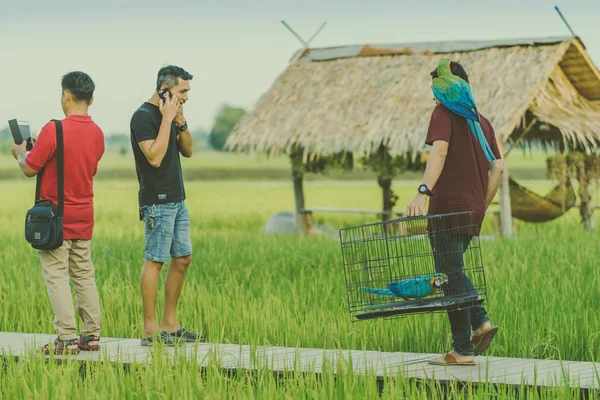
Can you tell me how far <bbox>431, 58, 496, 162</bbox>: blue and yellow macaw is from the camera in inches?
182

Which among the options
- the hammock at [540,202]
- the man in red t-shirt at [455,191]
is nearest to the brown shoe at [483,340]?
the man in red t-shirt at [455,191]

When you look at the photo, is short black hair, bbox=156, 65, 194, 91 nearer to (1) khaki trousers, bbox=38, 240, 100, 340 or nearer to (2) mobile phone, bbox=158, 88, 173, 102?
(2) mobile phone, bbox=158, 88, 173, 102

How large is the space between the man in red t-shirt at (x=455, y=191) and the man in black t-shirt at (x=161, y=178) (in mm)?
1433

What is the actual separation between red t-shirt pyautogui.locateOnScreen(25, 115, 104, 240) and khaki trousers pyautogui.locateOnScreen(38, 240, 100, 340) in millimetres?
103

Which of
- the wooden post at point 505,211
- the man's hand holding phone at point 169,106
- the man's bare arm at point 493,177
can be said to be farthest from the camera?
the wooden post at point 505,211

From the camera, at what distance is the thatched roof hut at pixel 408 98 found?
13.6m

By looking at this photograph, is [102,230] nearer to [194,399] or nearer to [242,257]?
[242,257]

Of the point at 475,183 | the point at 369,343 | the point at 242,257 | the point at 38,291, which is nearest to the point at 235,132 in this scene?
the point at 242,257

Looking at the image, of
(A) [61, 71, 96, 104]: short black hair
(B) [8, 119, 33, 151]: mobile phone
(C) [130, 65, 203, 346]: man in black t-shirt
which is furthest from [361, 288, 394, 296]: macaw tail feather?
(B) [8, 119, 33, 151]: mobile phone

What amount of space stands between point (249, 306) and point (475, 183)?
230cm

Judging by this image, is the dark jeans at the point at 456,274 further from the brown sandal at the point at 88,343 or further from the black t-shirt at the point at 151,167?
the brown sandal at the point at 88,343

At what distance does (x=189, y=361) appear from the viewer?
15.3 ft

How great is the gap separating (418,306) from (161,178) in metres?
1.68

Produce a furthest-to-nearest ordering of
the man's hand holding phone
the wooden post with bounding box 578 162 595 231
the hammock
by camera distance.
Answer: the wooden post with bounding box 578 162 595 231 → the hammock → the man's hand holding phone
